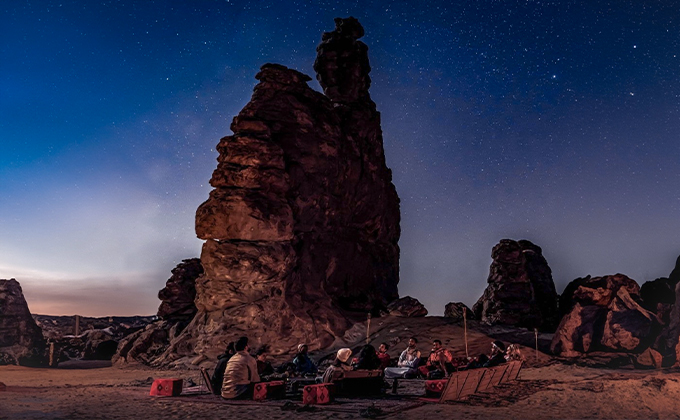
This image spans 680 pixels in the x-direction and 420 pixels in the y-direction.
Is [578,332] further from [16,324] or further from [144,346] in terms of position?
[16,324]

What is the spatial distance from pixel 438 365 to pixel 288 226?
15184mm

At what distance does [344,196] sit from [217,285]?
43.8 feet

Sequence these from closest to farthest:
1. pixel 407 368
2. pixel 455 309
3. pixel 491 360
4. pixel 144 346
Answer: pixel 491 360, pixel 407 368, pixel 144 346, pixel 455 309

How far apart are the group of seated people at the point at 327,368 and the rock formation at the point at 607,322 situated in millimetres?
6417

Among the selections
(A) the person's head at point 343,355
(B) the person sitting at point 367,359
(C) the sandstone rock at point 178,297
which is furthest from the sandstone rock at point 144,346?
(A) the person's head at point 343,355

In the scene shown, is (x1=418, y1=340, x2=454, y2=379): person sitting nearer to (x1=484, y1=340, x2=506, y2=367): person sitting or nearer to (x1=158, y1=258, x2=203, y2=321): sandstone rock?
(x1=484, y1=340, x2=506, y2=367): person sitting

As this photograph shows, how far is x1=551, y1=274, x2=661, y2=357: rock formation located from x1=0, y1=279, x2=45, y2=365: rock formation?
109 feet

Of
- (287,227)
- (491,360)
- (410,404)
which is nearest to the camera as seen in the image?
(410,404)

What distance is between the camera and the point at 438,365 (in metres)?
15.1

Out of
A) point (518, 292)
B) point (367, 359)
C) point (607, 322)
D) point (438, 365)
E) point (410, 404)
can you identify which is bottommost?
point (410, 404)

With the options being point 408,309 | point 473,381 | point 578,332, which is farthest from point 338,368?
point 408,309

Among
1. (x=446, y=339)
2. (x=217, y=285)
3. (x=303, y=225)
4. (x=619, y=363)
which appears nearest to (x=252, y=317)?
(x=217, y=285)

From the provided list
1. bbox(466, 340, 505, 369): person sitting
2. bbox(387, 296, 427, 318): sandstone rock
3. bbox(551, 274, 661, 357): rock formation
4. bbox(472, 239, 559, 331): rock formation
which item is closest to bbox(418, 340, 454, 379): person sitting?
bbox(466, 340, 505, 369): person sitting

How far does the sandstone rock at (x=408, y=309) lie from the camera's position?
107 ft
